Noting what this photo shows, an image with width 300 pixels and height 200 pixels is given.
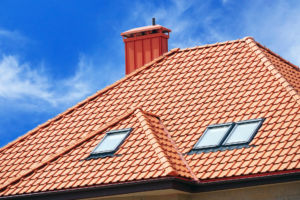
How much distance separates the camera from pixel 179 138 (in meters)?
18.1

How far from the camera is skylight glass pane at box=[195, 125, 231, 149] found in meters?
17.3

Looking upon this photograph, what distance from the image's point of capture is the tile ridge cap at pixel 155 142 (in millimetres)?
15695

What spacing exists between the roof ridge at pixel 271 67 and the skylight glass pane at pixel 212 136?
2.12 m

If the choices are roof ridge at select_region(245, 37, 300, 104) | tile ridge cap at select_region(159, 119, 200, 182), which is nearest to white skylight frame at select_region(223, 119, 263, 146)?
tile ridge cap at select_region(159, 119, 200, 182)

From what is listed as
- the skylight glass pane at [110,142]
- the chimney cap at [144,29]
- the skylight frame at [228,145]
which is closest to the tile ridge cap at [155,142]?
the skylight glass pane at [110,142]

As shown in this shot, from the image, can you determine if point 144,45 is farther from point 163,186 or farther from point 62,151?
point 163,186

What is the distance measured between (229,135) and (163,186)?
2755 millimetres

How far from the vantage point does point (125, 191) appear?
1612 cm

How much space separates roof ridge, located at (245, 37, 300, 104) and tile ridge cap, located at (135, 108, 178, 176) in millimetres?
4063

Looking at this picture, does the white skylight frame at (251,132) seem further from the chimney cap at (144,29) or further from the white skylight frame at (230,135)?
the chimney cap at (144,29)

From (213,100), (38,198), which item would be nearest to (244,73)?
(213,100)

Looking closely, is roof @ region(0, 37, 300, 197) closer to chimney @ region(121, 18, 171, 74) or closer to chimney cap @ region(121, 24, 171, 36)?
chimney @ region(121, 18, 171, 74)

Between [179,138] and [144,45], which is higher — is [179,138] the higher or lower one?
the lower one

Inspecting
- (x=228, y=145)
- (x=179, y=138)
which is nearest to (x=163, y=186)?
(x=228, y=145)
